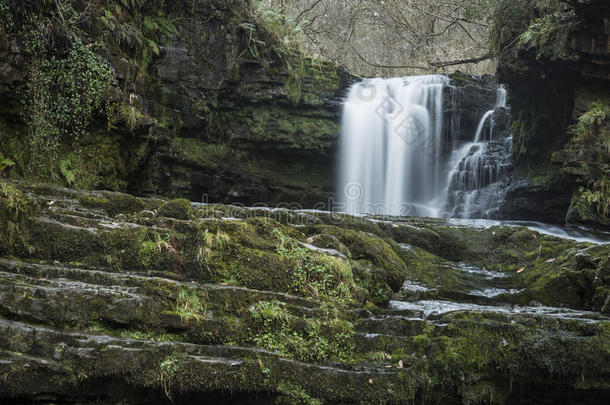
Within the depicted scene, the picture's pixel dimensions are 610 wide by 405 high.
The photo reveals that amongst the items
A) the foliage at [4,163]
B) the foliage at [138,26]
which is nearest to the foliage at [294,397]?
the foliage at [4,163]

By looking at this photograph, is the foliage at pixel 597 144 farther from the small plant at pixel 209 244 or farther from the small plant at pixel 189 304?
the small plant at pixel 189 304

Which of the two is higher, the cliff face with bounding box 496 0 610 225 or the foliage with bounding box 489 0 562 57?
the foliage with bounding box 489 0 562 57

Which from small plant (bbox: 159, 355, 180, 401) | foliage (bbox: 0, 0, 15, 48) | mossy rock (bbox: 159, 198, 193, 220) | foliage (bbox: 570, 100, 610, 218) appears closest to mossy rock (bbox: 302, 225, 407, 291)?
mossy rock (bbox: 159, 198, 193, 220)

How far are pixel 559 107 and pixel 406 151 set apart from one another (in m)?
4.62

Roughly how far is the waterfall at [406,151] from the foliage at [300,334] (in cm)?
1080

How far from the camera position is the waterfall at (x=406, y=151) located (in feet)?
49.7

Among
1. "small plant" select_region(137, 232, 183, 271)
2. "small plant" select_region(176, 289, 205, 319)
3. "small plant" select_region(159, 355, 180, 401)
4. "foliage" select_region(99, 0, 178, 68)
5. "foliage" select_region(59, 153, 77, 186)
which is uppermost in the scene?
"foliage" select_region(99, 0, 178, 68)

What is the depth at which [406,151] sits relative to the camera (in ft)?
51.4

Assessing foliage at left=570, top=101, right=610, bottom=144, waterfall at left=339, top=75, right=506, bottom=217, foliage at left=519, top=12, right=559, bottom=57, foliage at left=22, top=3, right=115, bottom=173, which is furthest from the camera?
waterfall at left=339, top=75, right=506, bottom=217

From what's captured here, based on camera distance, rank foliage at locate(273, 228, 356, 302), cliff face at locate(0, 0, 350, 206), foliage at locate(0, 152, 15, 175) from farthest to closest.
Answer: cliff face at locate(0, 0, 350, 206), foliage at locate(0, 152, 15, 175), foliage at locate(273, 228, 356, 302)

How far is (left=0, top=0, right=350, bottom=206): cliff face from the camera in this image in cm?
1316

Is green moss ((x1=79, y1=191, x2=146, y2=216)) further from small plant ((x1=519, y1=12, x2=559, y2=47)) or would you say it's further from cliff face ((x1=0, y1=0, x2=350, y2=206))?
small plant ((x1=519, y1=12, x2=559, y2=47))

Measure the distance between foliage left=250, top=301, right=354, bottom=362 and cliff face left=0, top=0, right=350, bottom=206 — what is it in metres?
7.75

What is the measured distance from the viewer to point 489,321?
4.70 m
